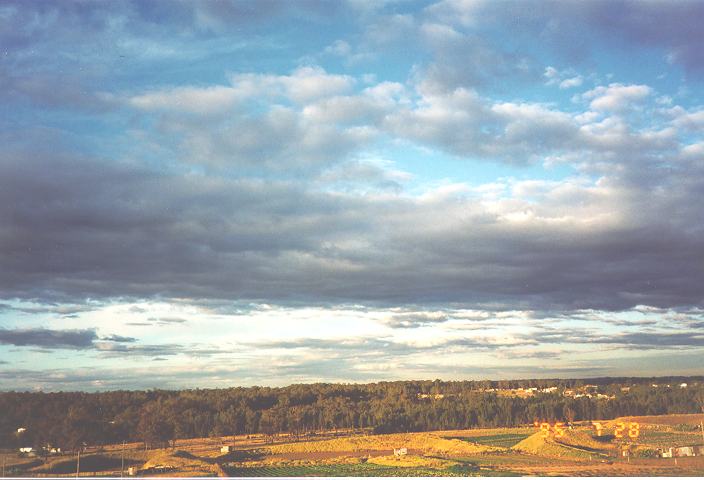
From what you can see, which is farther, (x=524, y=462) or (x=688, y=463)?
(x=524, y=462)

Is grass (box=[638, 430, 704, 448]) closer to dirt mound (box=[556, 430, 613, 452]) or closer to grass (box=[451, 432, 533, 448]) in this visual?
dirt mound (box=[556, 430, 613, 452])

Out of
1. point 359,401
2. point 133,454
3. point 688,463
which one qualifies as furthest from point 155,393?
point 688,463

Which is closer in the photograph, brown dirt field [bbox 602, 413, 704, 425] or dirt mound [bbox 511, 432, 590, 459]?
brown dirt field [bbox 602, 413, 704, 425]

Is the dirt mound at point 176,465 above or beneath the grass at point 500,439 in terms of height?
above

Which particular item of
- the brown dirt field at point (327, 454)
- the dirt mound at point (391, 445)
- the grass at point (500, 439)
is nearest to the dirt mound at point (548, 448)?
the dirt mound at point (391, 445)

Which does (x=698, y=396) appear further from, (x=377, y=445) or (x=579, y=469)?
(x=377, y=445)

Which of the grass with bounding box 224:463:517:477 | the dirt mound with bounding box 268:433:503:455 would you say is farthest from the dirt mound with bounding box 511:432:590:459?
the grass with bounding box 224:463:517:477

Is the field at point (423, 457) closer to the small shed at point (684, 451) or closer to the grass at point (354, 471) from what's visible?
the grass at point (354, 471)
